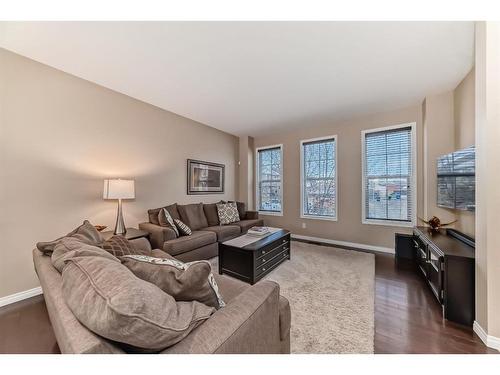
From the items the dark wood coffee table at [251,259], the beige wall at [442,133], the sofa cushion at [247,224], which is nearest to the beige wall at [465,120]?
the beige wall at [442,133]

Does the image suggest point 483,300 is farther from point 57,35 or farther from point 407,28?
point 57,35

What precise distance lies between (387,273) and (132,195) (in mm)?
3570

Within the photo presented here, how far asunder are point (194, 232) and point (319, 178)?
2828mm

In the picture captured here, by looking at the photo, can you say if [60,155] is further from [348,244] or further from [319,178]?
[348,244]

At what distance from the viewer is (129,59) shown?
7.16 feet

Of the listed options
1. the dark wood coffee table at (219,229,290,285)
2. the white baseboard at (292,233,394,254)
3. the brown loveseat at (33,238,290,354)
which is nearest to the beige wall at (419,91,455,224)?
the white baseboard at (292,233,394,254)

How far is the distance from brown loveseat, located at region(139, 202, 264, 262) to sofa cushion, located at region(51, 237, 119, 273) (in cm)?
150

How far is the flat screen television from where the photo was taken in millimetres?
2004

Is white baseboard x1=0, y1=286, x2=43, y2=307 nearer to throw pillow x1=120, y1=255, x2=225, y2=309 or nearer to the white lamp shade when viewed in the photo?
the white lamp shade

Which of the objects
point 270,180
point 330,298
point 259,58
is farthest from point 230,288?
point 270,180

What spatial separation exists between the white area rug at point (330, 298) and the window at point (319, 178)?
111cm

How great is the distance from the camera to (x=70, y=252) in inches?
40.7

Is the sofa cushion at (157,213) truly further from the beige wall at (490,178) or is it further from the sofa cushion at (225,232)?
the beige wall at (490,178)
